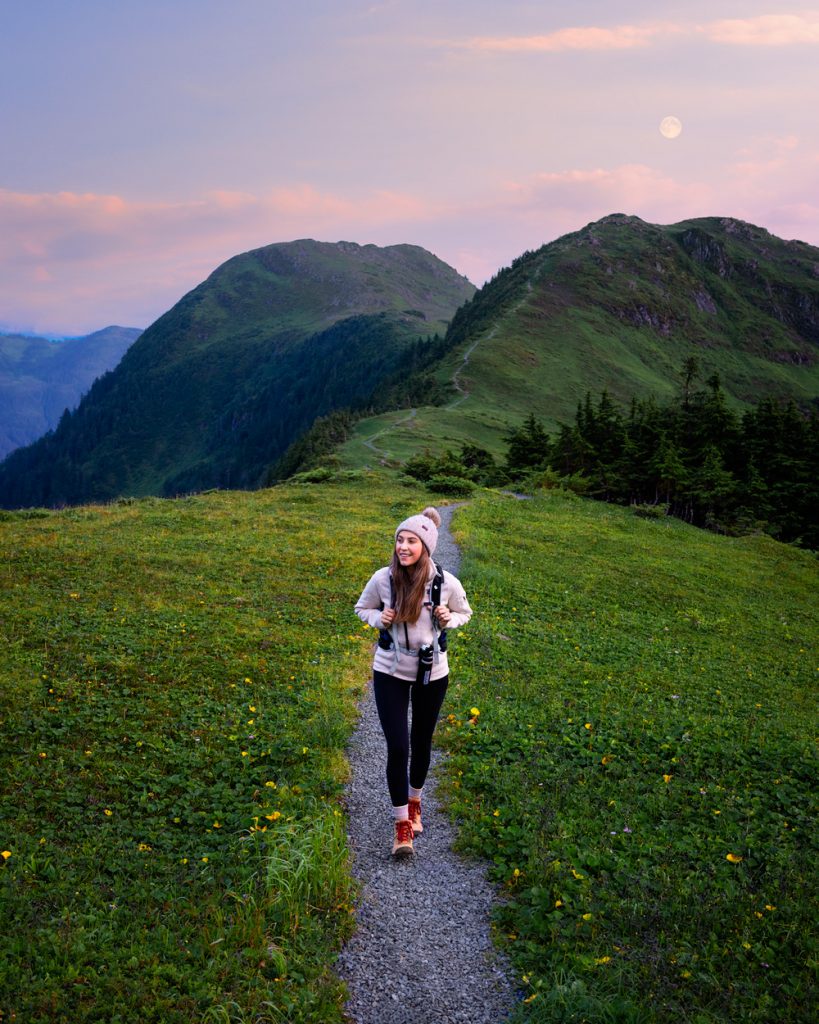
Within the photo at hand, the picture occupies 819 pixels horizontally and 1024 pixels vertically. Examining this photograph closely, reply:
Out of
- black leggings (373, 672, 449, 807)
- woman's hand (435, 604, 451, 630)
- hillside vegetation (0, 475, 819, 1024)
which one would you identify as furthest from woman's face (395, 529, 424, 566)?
hillside vegetation (0, 475, 819, 1024)

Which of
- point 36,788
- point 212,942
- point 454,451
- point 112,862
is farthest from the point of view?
point 454,451

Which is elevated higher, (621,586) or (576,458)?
(576,458)

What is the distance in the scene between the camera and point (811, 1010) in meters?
5.69

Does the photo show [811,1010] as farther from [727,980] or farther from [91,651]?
[91,651]

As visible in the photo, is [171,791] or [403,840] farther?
[171,791]

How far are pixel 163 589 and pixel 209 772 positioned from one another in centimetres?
978

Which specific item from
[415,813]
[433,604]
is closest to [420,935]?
[415,813]

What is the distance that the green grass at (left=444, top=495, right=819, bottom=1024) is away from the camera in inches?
239

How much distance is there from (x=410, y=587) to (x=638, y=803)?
4681mm

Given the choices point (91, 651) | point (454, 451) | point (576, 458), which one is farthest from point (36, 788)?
point (454, 451)

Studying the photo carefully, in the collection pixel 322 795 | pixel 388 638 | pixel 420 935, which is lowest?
pixel 420 935

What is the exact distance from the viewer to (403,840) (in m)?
7.96

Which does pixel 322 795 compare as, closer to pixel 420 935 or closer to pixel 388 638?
pixel 420 935

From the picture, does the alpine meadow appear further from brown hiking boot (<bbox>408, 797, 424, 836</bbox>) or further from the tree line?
the tree line
